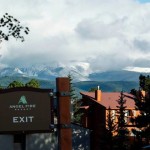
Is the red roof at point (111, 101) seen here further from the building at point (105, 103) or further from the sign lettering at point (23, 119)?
the sign lettering at point (23, 119)

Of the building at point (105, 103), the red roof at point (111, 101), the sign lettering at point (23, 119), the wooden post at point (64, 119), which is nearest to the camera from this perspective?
the sign lettering at point (23, 119)

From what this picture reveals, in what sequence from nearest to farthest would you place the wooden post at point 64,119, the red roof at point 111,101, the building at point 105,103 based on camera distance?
the wooden post at point 64,119 < the building at point 105,103 < the red roof at point 111,101

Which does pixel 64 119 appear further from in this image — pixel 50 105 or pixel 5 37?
pixel 5 37

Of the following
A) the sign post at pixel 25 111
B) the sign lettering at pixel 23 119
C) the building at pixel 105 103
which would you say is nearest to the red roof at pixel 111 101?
the building at pixel 105 103

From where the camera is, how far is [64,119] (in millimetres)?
9023

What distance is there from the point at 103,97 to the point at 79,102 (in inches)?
472

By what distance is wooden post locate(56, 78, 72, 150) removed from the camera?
900cm

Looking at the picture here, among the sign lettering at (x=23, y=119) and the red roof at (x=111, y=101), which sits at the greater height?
the red roof at (x=111, y=101)

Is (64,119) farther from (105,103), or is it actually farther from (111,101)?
(111,101)

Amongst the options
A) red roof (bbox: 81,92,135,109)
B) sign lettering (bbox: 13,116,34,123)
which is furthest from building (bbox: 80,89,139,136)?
sign lettering (bbox: 13,116,34,123)

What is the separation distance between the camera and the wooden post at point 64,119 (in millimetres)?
9000

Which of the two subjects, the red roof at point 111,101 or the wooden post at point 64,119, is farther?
the red roof at point 111,101

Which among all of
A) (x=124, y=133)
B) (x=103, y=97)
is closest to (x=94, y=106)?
(x=103, y=97)

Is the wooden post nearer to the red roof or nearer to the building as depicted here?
the building
